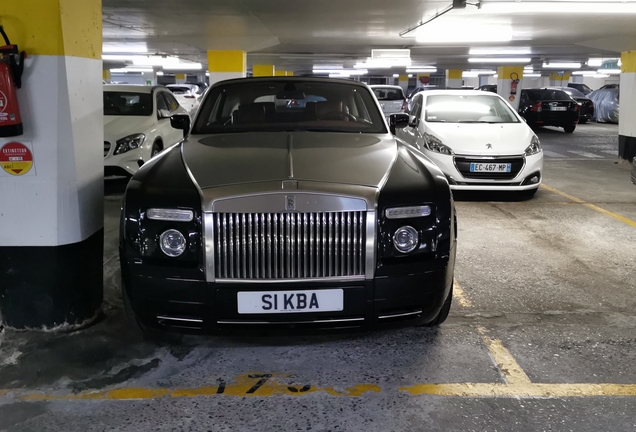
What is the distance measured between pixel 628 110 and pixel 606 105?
13957 mm

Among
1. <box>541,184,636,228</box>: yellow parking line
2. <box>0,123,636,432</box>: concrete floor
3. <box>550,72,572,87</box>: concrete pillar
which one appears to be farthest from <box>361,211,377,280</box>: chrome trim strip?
<box>550,72,572,87</box>: concrete pillar

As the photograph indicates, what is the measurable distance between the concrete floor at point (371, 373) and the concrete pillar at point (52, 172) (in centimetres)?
25

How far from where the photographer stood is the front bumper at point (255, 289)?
291 centimetres

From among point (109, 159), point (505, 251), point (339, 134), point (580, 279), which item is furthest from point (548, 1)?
point (109, 159)

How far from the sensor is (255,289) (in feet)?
9.50

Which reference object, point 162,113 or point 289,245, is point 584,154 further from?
point 289,245

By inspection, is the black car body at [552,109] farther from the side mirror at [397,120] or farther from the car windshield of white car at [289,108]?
the car windshield of white car at [289,108]

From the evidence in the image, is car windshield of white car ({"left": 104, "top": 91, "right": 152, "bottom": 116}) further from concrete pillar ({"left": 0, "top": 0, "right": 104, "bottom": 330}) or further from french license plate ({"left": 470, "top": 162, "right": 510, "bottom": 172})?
concrete pillar ({"left": 0, "top": 0, "right": 104, "bottom": 330})

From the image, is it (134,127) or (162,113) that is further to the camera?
(162,113)

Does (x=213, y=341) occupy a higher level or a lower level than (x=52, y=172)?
lower

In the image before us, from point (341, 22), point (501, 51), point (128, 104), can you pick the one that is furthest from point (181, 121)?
point (501, 51)

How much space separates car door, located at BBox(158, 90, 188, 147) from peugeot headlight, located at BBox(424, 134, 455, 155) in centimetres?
376

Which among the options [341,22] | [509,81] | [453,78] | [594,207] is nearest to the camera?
[594,207]

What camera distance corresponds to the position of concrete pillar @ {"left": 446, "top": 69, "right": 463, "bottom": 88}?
115 ft
